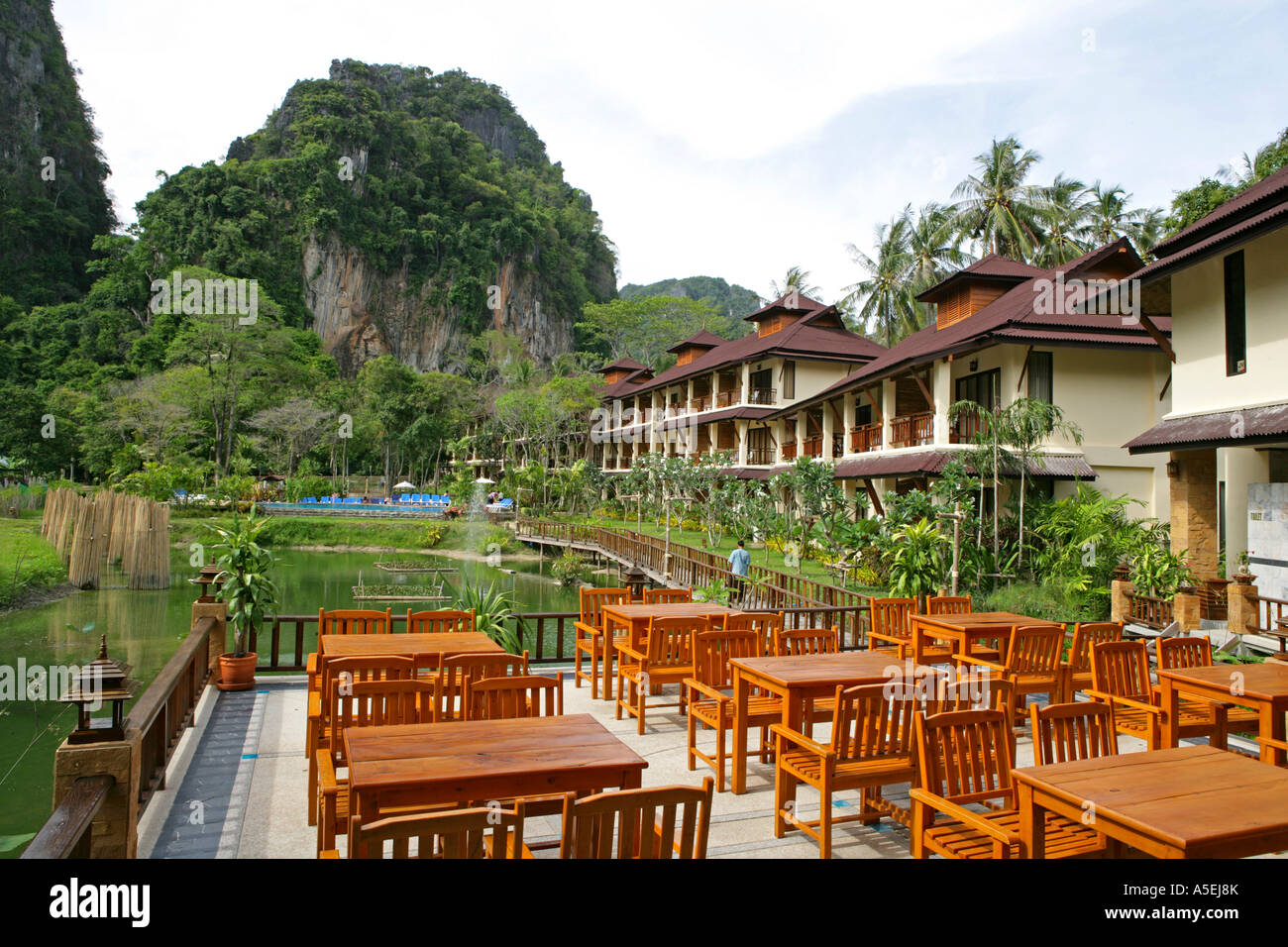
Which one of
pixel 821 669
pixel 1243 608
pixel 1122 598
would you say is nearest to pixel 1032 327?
pixel 1122 598

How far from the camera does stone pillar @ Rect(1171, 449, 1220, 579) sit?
47.8 feet

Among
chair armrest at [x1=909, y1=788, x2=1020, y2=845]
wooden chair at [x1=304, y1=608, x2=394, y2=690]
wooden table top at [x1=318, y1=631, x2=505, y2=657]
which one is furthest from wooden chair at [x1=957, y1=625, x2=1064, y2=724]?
wooden chair at [x1=304, y1=608, x2=394, y2=690]

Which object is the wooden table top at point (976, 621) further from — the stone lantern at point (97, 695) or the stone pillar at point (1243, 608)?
the stone lantern at point (97, 695)

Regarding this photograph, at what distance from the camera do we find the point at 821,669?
5.87 metres

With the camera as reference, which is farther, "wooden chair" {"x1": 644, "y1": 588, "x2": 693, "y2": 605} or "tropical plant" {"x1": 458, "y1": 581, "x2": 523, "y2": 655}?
"wooden chair" {"x1": 644, "y1": 588, "x2": 693, "y2": 605}

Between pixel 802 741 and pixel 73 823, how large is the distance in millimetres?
3681

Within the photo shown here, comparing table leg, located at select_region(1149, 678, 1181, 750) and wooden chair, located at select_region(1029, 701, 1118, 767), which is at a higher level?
wooden chair, located at select_region(1029, 701, 1118, 767)

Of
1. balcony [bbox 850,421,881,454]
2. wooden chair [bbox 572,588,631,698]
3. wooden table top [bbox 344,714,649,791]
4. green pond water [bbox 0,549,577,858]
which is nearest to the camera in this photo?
wooden table top [bbox 344,714,649,791]

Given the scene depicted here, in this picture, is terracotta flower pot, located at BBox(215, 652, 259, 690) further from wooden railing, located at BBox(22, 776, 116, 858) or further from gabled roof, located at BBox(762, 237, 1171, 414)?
gabled roof, located at BBox(762, 237, 1171, 414)

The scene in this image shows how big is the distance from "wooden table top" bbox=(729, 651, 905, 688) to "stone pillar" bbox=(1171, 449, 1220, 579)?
11.3m

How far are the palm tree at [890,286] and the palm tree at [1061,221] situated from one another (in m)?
6.69

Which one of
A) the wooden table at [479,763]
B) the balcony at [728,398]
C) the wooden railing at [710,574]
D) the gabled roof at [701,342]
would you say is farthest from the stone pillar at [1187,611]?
the gabled roof at [701,342]

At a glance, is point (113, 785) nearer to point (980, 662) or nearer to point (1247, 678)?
point (980, 662)
